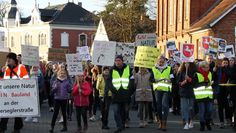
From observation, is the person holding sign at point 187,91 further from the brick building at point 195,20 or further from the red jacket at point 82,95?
the brick building at point 195,20

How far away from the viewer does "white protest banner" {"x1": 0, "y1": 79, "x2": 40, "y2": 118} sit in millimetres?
13016

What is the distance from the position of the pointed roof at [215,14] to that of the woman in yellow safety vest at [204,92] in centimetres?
2095

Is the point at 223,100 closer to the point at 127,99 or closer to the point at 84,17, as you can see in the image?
the point at 127,99

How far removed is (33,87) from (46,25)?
78609 mm

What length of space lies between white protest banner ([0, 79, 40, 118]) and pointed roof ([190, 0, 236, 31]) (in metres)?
24.6

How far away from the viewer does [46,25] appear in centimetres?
9081

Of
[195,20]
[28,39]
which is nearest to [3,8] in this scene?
[28,39]

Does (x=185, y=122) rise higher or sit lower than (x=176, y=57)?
Answer: lower

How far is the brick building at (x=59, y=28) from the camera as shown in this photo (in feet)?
296

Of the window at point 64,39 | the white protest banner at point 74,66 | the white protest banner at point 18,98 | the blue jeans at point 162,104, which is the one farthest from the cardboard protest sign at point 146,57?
the window at point 64,39

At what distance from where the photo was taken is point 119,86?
15.1 metres

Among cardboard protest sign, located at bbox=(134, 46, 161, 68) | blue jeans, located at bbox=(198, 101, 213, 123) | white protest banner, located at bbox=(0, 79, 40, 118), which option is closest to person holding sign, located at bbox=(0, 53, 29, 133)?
white protest banner, located at bbox=(0, 79, 40, 118)

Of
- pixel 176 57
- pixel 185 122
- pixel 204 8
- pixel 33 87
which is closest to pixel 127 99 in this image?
pixel 185 122

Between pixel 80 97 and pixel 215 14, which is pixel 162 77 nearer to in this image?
pixel 80 97
